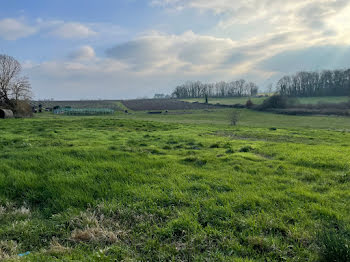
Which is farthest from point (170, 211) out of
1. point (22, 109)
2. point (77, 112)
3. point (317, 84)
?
point (317, 84)

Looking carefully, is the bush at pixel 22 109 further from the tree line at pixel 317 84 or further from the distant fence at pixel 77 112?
the tree line at pixel 317 84

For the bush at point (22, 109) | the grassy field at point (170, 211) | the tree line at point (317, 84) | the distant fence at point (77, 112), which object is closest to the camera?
the grassy field at point (170, 211)

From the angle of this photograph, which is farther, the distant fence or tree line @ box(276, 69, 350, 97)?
tree line @ box(276, 69, 350, 97)

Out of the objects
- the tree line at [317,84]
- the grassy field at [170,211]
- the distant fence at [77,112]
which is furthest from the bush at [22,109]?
the tree line at [317,84]

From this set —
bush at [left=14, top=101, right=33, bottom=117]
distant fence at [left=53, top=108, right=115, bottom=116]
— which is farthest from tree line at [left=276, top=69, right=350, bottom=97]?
bush at [left=14, top=101, right=33, bottom=117]

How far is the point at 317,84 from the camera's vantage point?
114 m

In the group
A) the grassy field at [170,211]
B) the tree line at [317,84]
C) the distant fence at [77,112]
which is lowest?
the grassy field at [170,211]

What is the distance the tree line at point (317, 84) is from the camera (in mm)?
104938

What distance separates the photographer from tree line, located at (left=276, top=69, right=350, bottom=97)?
105 m

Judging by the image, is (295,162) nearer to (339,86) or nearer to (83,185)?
(83,185)

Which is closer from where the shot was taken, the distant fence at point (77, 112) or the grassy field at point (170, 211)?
the grassy field at point (170, 211)

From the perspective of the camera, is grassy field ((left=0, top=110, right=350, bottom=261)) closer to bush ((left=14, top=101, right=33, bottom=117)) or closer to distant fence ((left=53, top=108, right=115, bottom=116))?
bush ((left=14, top=101, right=33, bottom=117))

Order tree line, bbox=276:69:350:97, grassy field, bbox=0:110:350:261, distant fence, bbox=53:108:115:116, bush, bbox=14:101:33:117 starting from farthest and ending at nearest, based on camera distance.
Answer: tree line, bbox=276:69:350:97 → distant fence, bbox=53:108:115:116 → bush, bbox=14:101:33:117 → grassy field, bbox=0:110:350:261

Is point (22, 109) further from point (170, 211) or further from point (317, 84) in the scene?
point (317, 84)
